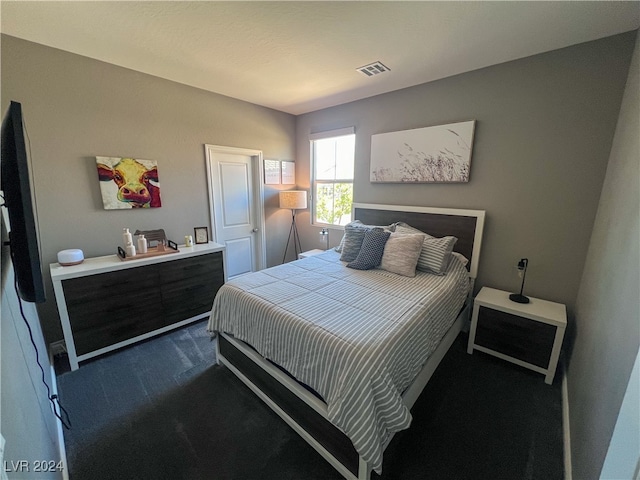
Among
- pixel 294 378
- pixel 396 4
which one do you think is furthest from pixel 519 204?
pixel 294 378

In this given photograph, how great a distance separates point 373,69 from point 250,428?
3.12 meters

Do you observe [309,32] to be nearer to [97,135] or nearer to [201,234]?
[97,135]

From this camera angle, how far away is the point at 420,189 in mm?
2898

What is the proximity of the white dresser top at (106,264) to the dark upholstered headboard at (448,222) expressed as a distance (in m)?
2.13

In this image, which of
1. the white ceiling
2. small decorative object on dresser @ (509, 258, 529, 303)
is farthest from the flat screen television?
small decorative object on dresser @ (509, 258, 529, 303)

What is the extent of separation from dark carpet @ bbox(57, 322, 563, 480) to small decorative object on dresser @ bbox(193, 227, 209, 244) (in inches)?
55.0

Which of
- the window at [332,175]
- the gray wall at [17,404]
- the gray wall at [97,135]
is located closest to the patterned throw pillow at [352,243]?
the window at [332,175]

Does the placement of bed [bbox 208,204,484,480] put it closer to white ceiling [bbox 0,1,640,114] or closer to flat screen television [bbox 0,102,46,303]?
flat screen television [bbox 0,102,46,303]

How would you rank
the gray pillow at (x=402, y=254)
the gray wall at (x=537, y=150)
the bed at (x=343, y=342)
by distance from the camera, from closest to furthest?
the bed at (x=343, y=342)
the gray wall at (x=537, y=150)
the gray pillow at (x=402, y=254)

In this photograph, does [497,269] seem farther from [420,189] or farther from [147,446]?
[147,446]

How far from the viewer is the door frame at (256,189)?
10.4 ft

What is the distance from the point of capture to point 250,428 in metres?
1.62

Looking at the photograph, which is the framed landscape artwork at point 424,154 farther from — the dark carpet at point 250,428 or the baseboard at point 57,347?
the baseboard at point 57,347

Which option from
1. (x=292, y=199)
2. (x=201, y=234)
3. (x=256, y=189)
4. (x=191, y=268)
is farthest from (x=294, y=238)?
(x=191, y=268)
